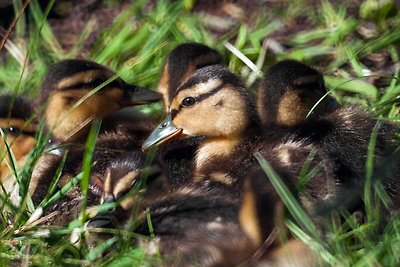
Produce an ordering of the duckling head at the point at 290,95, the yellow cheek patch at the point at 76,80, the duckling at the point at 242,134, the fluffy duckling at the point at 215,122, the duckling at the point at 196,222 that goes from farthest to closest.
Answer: the yellow cheek patch at the point at 76,80 < the duckling head at the point at 290,95 < the fluffy duckling at the point at 215,122 < the duckling at the point at 242,134 < the duckling at the point at 196,222

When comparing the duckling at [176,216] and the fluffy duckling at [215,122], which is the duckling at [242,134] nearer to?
the fluffy duckling at [215,122]

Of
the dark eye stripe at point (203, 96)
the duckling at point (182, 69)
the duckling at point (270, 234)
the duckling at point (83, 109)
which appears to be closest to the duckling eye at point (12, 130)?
the duckling at point (83, 109)

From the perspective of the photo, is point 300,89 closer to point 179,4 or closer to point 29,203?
point 29,203

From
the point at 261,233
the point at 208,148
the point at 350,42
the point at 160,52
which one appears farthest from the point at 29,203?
the point at 350,42

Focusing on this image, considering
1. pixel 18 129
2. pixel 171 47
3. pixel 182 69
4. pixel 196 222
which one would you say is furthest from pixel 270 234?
pixel 171 47

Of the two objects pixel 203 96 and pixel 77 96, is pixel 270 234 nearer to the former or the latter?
pixel 203 96

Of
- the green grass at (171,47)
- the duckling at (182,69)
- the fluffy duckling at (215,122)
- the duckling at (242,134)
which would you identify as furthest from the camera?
the duckling at (182,69)

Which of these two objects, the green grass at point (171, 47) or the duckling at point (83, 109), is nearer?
the green grass at point (171, 47)
